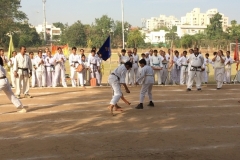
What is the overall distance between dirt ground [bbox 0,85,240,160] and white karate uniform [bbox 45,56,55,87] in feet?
13.1

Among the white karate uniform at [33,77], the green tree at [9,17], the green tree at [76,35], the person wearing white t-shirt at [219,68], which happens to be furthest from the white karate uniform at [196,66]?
the green tree at [76,35]

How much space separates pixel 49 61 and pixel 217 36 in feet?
189

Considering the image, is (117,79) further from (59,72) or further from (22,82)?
(59,72)

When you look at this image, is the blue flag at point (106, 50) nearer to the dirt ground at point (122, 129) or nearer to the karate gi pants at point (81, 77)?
the karate gi pants at point (81, 77)

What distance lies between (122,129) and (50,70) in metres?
9.72

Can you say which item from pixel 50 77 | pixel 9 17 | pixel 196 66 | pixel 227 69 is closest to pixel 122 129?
pixel 196 66

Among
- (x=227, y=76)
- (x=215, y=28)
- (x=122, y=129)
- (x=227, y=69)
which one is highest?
(x=215, y=28)

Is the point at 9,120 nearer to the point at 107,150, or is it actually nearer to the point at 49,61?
the point at 107,150

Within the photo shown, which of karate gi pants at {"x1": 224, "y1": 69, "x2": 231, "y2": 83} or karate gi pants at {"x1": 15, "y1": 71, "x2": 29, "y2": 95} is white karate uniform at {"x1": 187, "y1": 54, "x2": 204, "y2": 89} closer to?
karate gi pants at {"x1": 224, "y1": 69, "x2": 231, "y2": 83}

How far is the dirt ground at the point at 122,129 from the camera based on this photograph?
671 cm

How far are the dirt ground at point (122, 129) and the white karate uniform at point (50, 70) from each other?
158 inches

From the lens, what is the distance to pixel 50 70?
57.2 ft

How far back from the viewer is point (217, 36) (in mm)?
69875

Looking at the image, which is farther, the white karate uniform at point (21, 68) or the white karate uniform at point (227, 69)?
the white karate uniform at point (227, 69)
